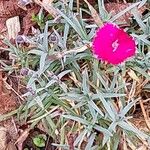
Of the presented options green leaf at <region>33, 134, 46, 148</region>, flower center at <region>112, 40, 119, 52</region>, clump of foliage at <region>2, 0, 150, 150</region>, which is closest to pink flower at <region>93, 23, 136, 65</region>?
flower center at <region>112, 40, 119, 52</region>

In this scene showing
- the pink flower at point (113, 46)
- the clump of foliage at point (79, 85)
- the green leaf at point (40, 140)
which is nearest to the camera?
the pink flower at point (113, 46)

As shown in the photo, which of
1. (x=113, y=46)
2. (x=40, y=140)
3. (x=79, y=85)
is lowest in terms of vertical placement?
(x=40, y=140)

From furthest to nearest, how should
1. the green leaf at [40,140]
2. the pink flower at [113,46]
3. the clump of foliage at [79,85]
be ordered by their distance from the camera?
the green leaf at [40,140] → the clump of foliage at [79,85] → the pink flower at [113,46]

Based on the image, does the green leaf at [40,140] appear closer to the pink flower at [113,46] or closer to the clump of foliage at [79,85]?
the clump of foliage at [79,85]

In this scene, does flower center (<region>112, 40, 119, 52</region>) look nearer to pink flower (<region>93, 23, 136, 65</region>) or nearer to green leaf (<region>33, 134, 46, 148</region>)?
pink flower (<region>93, 23, 136, 65</region>)

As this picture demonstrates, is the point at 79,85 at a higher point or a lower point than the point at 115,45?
lower

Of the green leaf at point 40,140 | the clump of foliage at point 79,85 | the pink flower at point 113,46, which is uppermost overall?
the pink flower at point 113,46

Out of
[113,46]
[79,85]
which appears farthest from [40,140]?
[113,46]

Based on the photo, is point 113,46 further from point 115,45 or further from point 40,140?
point 40,140

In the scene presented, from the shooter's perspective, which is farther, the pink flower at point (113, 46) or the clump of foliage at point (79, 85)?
the clump of foliage at point (79, 85)

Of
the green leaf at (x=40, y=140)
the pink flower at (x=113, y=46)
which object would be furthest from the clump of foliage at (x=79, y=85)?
the pink flower at (x=113, y=46)
